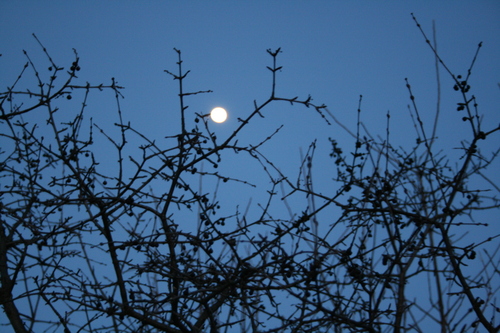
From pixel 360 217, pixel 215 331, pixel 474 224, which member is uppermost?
pixel 360 217

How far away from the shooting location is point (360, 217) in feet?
9.98

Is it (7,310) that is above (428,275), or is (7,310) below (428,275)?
above

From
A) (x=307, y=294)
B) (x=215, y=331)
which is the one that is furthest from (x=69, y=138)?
(x=307, y=294)

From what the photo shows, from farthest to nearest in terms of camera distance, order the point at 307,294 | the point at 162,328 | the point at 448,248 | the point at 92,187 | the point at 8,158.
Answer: the point at 8,158 < the point at 92,187 < the point at 162,328 < the point at 307,294 < the point at 448,248

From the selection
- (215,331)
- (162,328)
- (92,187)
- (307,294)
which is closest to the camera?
(307,294)

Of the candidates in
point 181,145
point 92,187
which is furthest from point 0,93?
point 181,145

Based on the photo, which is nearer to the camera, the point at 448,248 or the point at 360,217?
the point at 448,248

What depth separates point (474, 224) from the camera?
2.74 metres

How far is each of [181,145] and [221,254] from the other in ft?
5.13

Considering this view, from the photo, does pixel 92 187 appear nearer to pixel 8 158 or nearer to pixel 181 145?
pixel 181 145

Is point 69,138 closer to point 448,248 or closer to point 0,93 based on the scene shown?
point 0,93

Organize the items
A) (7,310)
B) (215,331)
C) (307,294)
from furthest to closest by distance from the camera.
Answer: (7,310) → (215,331) → (307,294)

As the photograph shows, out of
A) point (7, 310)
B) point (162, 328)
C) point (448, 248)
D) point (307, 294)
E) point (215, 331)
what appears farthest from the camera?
point (7, 310)

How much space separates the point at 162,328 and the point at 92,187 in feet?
4.80
